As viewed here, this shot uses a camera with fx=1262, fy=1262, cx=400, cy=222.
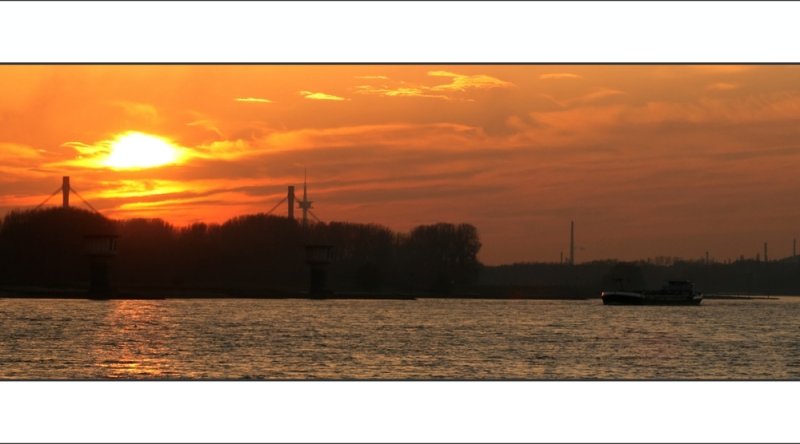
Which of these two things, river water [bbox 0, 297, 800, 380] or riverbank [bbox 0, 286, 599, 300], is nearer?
river water [bbox 0, 297, 800, 380]

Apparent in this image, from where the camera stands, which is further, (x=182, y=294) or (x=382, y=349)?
(x=182, y=294)

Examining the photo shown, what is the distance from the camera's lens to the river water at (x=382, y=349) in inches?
1628

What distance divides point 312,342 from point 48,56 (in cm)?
3220

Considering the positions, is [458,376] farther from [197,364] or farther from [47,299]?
[47,299]

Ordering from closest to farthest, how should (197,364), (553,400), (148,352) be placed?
1. (553,400)
2. (197,364)
3. (148,352)

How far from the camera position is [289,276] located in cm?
14462

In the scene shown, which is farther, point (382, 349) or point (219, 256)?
point (219, 256)

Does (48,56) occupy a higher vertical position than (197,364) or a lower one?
higher

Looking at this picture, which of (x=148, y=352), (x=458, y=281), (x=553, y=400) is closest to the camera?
(x=553, y=400)

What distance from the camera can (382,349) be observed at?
51.6 meters

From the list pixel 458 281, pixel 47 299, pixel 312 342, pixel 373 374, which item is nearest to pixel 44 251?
pixel 47 299

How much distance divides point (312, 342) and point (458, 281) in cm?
8750

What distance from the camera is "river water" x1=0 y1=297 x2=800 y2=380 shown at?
4134cm

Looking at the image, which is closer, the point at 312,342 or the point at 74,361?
the point at 74,361
